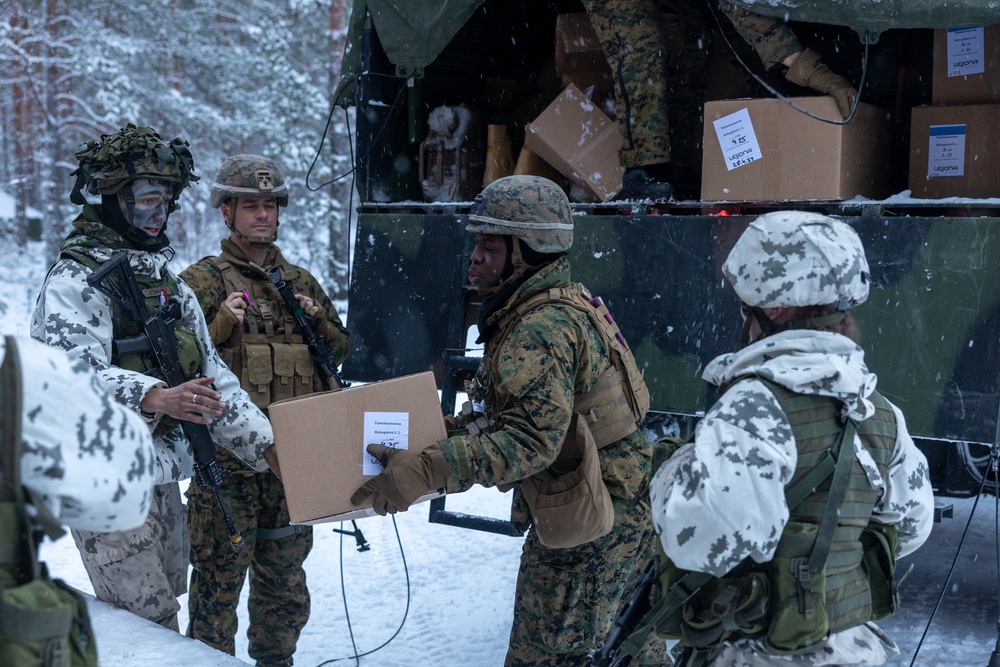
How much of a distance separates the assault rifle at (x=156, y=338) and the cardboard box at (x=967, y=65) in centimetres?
290

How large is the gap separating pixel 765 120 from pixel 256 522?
239 cm

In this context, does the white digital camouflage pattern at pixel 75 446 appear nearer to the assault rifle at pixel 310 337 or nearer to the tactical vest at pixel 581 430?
the tactical vest at pixel 581 430

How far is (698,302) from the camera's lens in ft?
12.2

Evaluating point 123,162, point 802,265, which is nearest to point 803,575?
point 802,265

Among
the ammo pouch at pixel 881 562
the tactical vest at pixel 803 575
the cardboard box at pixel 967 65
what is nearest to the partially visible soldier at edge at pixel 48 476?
the tactical vest at pixel 803 575

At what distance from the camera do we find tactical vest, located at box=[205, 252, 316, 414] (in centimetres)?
356

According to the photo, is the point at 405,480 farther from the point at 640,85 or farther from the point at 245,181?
the point at 640,85

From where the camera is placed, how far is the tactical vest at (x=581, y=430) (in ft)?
8.65

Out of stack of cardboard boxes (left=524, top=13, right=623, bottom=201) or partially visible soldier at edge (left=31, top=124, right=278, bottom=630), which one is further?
stack of cardboard boxes (left=524, top=13, right=623, bottom=201)

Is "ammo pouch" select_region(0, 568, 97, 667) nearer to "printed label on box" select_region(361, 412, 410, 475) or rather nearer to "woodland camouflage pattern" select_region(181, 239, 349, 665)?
"printed label on box" select_region(361, 412, 410, 475)

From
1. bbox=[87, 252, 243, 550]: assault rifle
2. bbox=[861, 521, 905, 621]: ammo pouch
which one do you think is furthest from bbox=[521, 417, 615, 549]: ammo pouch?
bbox=[87, 252, 243, 550]: assault rifle

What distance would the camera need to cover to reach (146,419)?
281 cm

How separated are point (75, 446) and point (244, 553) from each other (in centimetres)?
217

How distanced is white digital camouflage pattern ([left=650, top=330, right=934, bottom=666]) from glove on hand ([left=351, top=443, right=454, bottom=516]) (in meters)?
0.77
